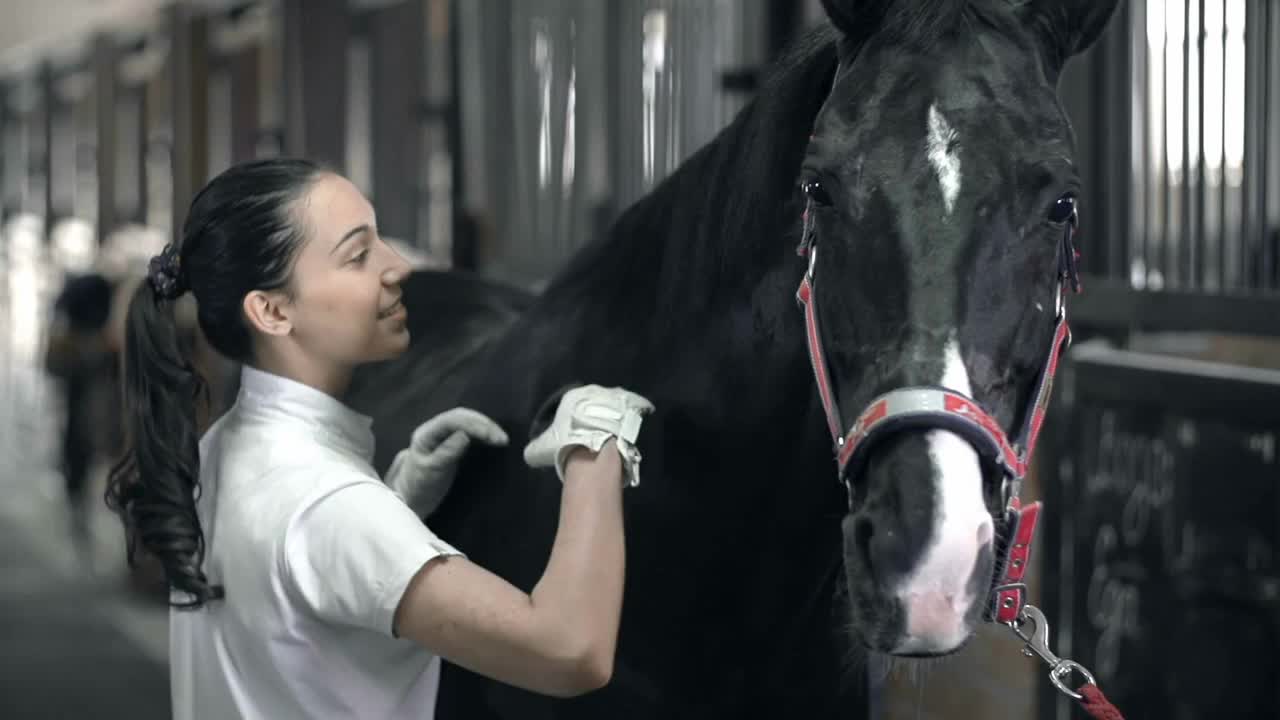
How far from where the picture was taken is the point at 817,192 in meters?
0.96

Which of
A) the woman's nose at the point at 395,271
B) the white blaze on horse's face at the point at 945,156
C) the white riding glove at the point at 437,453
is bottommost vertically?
the white riding glove at the point at 437,453

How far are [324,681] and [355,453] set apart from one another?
0.66ft

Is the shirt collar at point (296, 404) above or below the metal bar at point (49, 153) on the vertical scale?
below

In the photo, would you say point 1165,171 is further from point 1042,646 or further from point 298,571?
point 298,571

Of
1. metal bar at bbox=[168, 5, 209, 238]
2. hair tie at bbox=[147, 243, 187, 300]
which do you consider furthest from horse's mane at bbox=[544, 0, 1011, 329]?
metal bar at bbox=[168, 5, 209, 238]

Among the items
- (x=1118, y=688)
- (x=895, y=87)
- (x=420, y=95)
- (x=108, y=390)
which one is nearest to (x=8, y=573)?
(x=108, y=390)

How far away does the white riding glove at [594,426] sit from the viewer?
1.00 metres

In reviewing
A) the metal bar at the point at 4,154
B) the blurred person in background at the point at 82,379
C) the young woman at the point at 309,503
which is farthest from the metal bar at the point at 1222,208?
the metal bar at the point at 4,154

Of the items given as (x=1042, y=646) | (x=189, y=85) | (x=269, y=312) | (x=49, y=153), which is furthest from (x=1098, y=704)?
(x=49, y=153)

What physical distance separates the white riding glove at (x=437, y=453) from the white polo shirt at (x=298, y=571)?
0.29 feet

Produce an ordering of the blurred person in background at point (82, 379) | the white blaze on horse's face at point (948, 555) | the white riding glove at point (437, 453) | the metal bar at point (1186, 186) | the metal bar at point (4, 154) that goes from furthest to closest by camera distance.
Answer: the metal bar at point (4, 154), the blurred person in background at point (82, 379), the metal bar at point (1186, 186), the white riding glove at point (437, 453), the white blaze on horse's face at point (948, 555)

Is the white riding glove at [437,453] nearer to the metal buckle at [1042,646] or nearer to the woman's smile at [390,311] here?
the woman's smile at [390,311]

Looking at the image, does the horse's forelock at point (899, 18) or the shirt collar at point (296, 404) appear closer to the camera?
the horse's forelock at point (899, 18)

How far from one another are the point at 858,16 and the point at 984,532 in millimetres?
410
